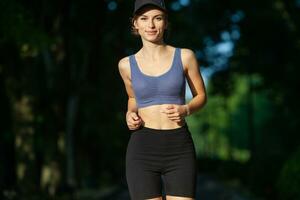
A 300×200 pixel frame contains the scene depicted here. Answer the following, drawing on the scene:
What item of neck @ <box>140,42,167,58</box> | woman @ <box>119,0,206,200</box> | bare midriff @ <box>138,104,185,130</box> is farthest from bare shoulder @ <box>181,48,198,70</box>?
bare midriff @ <box>138,104,185,130</box>

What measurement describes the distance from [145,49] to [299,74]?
2383 cm

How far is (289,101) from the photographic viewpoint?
3127cm

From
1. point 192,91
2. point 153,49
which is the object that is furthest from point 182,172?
point 153,49

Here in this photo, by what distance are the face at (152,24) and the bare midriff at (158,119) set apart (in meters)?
0.49

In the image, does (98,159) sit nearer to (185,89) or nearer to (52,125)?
(52,125)

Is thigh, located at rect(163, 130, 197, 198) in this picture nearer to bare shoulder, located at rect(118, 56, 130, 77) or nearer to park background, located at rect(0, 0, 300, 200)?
bare shoulder, located at rect(118, 56, 130, 77)

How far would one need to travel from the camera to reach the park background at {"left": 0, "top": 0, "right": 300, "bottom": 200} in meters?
18.5

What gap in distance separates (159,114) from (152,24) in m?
0.63

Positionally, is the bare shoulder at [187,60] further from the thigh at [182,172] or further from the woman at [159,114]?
the thigh at [182,172]

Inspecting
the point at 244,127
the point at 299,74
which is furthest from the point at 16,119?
the point at 244,127

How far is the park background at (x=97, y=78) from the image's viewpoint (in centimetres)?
1850

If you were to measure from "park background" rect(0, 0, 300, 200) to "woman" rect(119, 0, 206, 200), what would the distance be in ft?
25.1

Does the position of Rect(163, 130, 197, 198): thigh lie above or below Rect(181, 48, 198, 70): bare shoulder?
below

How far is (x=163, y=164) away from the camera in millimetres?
4688
